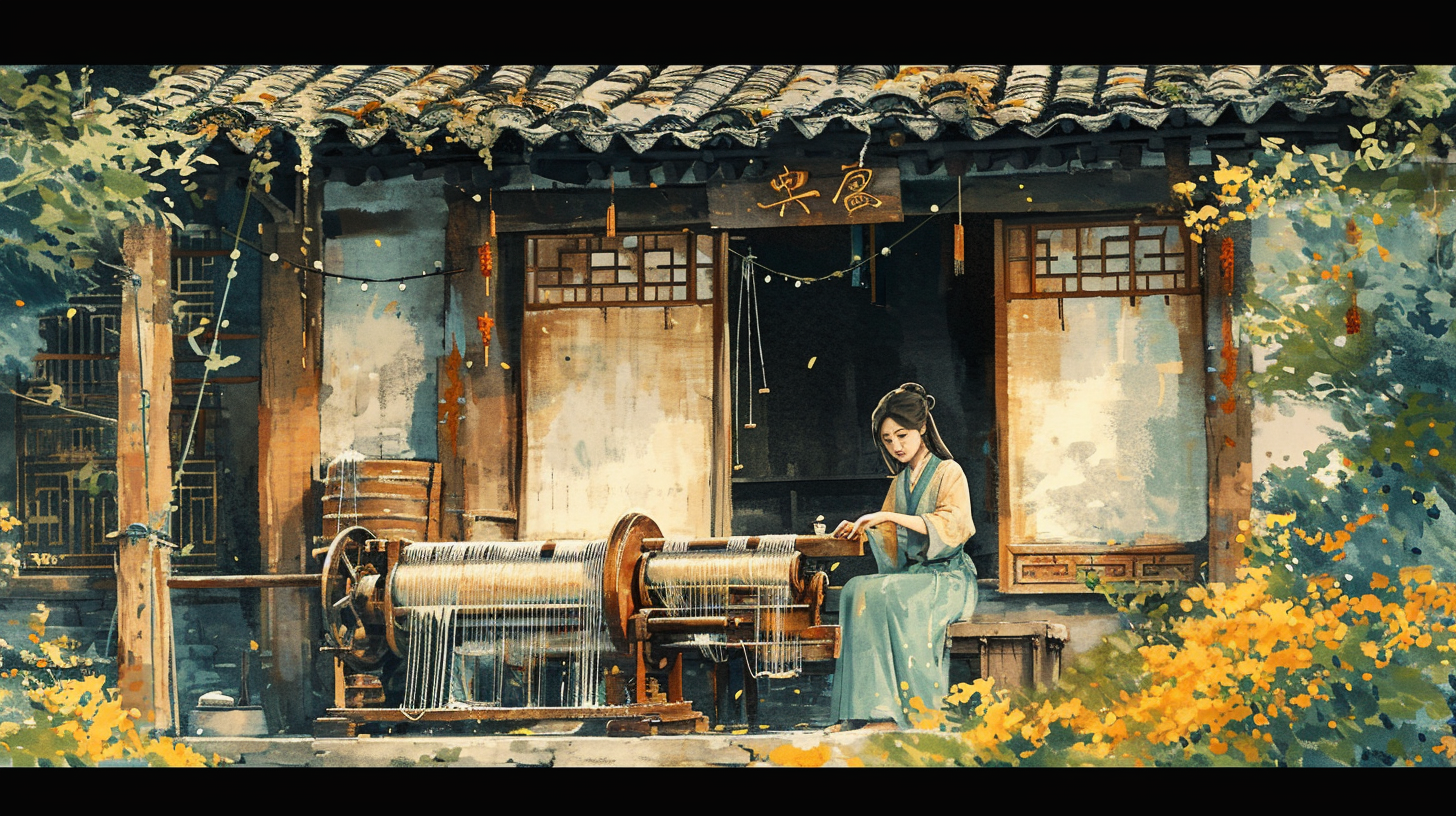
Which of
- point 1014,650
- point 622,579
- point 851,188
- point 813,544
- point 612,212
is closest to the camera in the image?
point 622,579

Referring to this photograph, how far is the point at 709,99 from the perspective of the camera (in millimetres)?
7949

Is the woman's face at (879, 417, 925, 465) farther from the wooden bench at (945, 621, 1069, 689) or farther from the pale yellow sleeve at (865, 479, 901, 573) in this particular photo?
the wooden bench at (945, 621, 1069, 689)

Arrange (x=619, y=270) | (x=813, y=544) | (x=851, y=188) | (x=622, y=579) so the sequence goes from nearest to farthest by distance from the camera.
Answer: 1. (x=622, y=579)
2. (x=813, y=544)
3. (x=851, y=188)
4. (x=619, y=270)

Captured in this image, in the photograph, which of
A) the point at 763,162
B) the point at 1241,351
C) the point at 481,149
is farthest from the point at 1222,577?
the point at 481,149

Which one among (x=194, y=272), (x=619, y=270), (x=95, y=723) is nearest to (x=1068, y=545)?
(x=619, y=270)

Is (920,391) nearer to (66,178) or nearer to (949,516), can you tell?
(949,516)

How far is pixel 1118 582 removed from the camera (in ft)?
25.5

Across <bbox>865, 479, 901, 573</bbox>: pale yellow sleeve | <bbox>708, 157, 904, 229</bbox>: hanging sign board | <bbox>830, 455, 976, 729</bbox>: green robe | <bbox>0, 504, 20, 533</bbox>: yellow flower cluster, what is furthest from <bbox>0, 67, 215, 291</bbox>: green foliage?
<bbox>830, 455, 976, 729</bbox>: green robe

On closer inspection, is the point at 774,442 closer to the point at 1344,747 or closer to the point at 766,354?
the point at 766,354

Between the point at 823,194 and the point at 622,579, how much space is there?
1.94 meters

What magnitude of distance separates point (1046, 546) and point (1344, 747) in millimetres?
1517

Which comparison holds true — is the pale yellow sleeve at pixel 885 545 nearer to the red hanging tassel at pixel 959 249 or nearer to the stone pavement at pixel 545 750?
the stone pavement at pixel 545 750

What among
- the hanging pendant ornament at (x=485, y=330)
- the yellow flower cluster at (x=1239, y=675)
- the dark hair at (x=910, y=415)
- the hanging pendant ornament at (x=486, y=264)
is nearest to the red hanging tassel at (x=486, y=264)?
the hanging pendant ornament at (x=486, y=264)

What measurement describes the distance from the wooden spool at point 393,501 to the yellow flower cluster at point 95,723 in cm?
125
